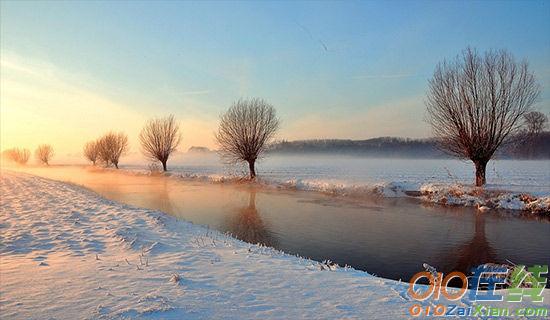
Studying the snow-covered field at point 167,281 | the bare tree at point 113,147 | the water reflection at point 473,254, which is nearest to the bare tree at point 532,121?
the water reflection at point 473,254

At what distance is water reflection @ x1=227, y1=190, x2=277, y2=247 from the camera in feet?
37.7

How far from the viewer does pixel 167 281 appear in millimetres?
5676

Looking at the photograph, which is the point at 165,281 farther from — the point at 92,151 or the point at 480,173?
the point at 92,151

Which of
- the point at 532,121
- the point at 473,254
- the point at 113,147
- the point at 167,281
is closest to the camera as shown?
the point at 167,281

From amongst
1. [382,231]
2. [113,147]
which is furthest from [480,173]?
[113,147]

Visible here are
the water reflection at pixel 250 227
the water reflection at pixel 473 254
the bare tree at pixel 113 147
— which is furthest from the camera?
the bare tree at pixel 113 147

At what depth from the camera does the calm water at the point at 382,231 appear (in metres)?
9.23

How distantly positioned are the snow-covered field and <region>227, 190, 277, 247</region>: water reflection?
2105 mm

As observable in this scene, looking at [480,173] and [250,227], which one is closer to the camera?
[250,227]

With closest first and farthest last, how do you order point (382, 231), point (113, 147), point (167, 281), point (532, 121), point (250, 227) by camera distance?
point (167, 281)
point (382, 231)
point (250, 227)
point (532, 121)
point (113, 147)

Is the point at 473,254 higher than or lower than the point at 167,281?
lower

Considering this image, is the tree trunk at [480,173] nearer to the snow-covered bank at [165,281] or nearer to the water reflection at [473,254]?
the water reflection at [473,254]

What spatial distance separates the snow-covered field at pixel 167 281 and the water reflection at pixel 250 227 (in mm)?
2105

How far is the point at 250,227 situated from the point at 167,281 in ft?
26.2
